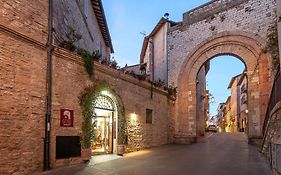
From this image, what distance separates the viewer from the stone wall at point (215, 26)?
51.4 feet

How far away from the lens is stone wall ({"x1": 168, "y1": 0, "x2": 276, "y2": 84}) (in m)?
15.7

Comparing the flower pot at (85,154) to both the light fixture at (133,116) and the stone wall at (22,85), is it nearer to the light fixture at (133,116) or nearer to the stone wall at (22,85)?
the stone wall at (22,85)

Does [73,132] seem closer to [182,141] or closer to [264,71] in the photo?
[182,141]

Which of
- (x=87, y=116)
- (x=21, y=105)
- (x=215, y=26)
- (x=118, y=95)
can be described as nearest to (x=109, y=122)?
(x=118, y=95)

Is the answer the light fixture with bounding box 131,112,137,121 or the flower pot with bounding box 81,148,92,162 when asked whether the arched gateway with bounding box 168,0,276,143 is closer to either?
the light fixture with bounding box 131,112,137,121

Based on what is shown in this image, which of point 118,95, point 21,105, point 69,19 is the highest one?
point 69,19

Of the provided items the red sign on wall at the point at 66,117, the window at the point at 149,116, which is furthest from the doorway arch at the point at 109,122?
the window at the point at 149,116

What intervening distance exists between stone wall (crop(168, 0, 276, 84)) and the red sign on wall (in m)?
11.5

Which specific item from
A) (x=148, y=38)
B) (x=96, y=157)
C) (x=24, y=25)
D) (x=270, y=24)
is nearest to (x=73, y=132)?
(x=96, y=157)

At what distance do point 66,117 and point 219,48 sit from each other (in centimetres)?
1220

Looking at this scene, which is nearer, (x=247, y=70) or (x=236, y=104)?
(x=247, y=70)

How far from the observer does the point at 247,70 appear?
16.2 meters

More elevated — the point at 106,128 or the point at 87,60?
the point at 87,60

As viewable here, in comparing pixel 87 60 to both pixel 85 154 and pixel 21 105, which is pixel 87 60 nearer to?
pixel 21 105
